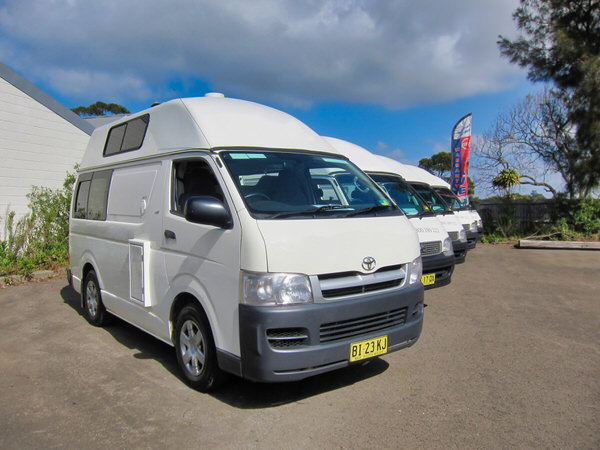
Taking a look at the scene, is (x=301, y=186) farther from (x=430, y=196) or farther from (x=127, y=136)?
(x=430, y=196)

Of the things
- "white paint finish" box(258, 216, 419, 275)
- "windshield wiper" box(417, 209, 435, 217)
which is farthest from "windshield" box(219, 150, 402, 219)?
"windshield wiper" box(417, 209, 435, 217)

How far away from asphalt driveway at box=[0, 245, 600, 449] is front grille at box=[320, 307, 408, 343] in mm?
612

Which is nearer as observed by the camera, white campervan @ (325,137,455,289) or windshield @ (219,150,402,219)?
windshield @ (219,150,402,219)

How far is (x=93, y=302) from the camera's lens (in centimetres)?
625

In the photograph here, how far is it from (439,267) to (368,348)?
139 inches

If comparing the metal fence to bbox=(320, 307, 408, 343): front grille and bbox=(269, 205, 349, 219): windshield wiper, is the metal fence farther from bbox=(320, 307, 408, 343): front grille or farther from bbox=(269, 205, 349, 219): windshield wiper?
bbox=(269, 205, 349, 219): windshield wiper

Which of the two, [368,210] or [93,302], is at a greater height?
[368,210]

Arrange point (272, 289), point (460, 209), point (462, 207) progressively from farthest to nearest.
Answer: point (462, 207)
point (460, 209)
point (272, 289)

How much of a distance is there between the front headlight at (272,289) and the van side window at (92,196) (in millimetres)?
3269

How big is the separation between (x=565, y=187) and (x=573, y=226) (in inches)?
57.9

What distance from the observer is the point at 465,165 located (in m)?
17.9

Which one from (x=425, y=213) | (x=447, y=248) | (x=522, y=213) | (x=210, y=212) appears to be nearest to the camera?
(x=210, y=212)

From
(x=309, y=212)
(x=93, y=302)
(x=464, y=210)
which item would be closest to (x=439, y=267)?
(x=309, y=212)

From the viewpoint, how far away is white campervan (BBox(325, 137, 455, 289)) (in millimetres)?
6762
